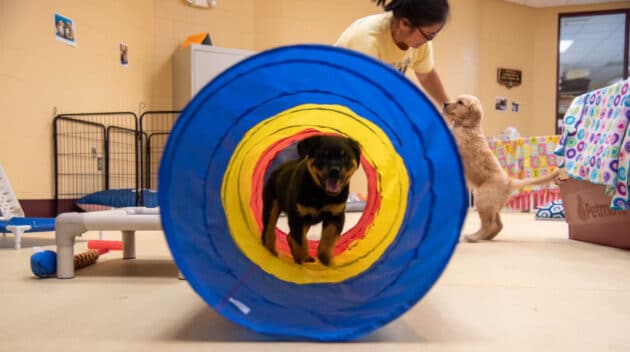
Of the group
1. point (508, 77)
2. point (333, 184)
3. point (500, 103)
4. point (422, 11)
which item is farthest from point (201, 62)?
point (508, 77)

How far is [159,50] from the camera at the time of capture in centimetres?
487

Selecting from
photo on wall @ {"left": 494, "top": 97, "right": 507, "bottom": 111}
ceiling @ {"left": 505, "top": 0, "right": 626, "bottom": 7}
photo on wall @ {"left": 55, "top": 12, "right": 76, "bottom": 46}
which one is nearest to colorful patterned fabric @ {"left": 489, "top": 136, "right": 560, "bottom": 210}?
photo on wall @ {"left": 494, "top": 97, "right": 507, "bottom": 111}

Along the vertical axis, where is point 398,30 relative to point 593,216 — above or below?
above

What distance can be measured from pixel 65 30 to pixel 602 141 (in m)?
3.76

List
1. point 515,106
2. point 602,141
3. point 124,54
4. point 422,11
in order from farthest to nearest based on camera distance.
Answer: point 515,106
point 124,54
point 602,141
point 422,11

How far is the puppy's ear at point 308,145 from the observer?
5.02 feet

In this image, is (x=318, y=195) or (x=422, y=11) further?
(x=422, y=11)

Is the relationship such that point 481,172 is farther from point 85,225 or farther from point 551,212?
point 551,212

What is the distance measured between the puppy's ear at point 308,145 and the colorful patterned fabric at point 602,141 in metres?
1.43

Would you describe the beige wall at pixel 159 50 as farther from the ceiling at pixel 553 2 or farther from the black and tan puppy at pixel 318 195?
the black and tan puppy at pixel 318 195

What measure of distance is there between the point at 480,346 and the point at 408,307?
199mm

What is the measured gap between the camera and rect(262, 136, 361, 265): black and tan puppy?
1463mm

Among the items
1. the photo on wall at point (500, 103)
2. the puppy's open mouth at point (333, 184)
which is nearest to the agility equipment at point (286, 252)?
the puppy's open mouth at point (333, 184)

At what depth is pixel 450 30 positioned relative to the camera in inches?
244
